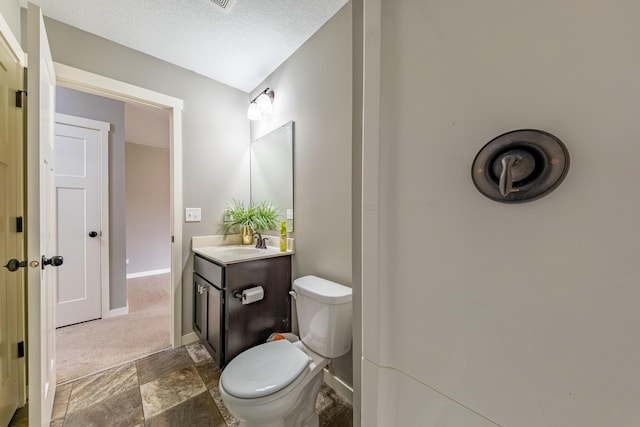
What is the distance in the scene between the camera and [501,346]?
0.31m

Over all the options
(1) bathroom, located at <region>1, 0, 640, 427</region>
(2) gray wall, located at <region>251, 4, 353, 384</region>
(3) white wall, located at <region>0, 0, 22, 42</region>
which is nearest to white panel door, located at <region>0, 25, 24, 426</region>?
(3) white wall, located at <region>0, 0, 22, 42</region>

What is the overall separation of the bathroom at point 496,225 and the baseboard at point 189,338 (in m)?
2.03

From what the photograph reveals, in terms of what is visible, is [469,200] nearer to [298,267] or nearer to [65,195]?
[298,267]

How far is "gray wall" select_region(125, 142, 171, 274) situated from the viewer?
4078 mm

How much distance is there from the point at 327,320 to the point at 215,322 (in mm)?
883

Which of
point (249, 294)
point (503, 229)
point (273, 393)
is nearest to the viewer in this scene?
point (503, 229)

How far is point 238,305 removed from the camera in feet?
5.15

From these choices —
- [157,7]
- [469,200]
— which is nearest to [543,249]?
[469,200]

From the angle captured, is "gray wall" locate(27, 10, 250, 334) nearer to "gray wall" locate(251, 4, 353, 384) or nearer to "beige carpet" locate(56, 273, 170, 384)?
"beige carpet" locate(56, 273, 170, 384)

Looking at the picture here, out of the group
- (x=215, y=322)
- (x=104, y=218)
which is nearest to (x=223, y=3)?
(x=215, y=322)

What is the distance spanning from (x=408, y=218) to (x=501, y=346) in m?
0.21

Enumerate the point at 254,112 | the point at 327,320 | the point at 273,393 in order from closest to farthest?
the point at 273,393
the point at 327,320
the point at 254,112

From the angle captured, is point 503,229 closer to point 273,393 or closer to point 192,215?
point 273,393

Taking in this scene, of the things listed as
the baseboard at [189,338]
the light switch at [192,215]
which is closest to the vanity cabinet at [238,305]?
the baseboard at [189,338]
